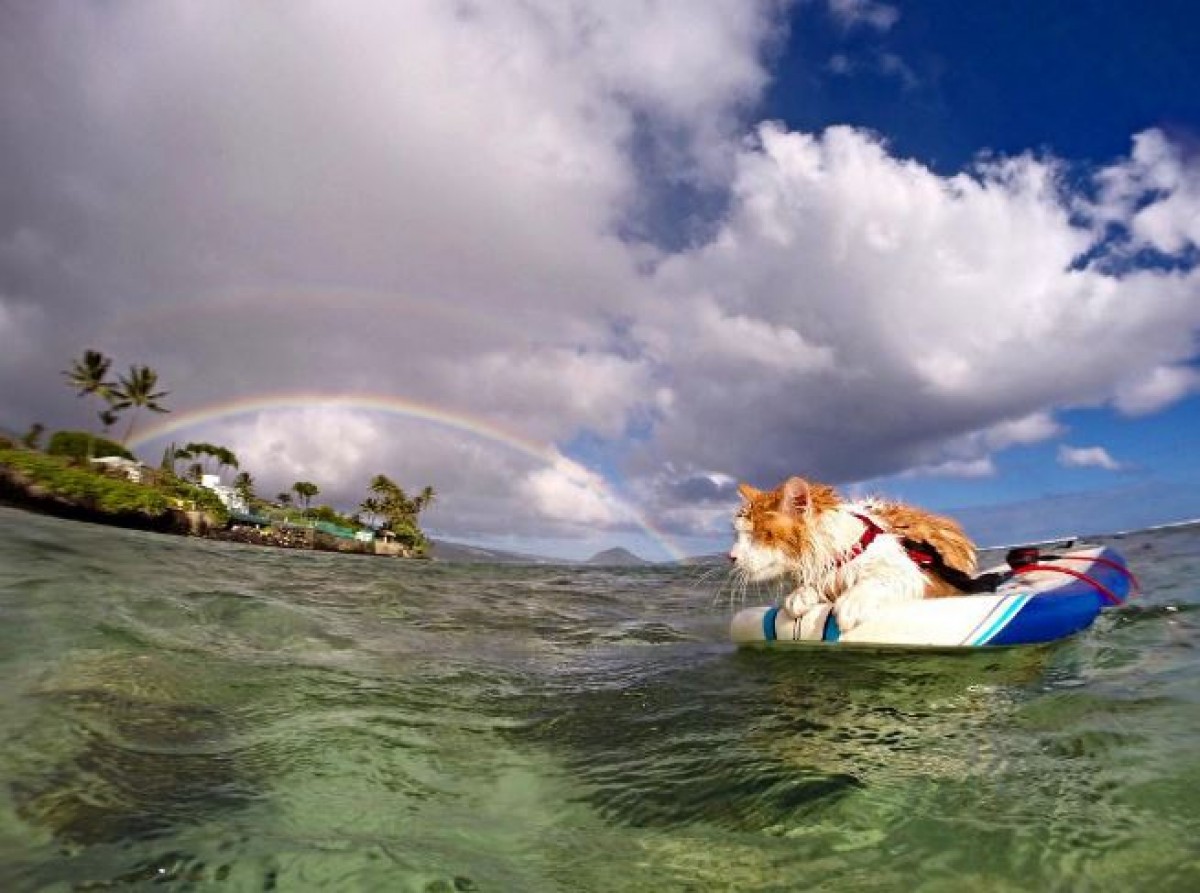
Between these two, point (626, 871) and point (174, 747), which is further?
point (174, 747)

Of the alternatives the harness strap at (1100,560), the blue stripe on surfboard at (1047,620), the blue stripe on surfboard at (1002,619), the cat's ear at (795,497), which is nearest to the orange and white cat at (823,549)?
the cat's ear at (795,497)

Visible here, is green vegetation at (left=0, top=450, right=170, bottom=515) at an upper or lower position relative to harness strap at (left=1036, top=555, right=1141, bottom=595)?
upper

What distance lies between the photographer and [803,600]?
6965 mm

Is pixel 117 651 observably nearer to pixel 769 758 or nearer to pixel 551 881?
pixel 551 881

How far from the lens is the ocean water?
237cm

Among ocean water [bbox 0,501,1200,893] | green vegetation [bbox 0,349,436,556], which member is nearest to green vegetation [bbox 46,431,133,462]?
green vegetation [bbox 0,349,436,556]

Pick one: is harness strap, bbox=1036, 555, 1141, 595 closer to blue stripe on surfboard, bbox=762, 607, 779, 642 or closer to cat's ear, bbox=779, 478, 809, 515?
blue stripe on surfboard, bbox=762, 607, 779, 642

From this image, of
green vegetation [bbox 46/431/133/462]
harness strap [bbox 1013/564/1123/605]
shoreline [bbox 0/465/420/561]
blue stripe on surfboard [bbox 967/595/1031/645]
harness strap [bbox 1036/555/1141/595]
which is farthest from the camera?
green vegetation [bbox 46/431/133/462]

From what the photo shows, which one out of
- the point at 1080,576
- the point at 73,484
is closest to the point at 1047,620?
the point at 1080,576

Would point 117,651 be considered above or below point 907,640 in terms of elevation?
below

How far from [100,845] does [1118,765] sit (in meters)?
4.34

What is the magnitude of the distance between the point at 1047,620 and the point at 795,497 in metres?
2.60

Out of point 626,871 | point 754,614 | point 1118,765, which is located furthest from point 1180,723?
point 754,614

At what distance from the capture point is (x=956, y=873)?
7.47 ft
